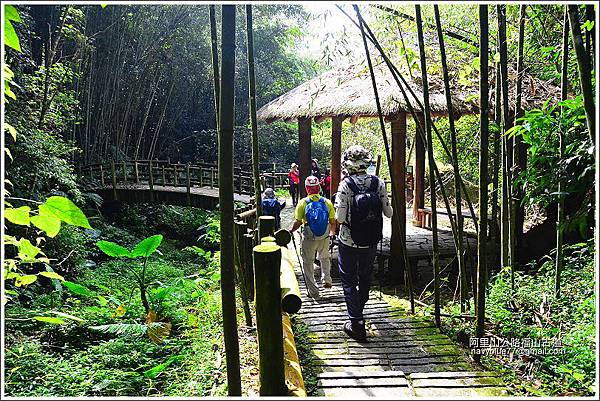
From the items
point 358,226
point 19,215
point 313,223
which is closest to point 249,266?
point 313,223

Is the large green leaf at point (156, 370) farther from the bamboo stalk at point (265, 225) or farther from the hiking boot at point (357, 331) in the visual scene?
the hiking boot at point (357, 331)

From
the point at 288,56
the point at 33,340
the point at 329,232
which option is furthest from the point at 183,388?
the point at 288,56

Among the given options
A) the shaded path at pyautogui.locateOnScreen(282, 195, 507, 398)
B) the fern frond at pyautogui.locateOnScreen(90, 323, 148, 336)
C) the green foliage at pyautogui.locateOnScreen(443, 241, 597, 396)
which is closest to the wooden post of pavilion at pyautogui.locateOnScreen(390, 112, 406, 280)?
the green foliage at pyautogui.locateOnScreen(443, 241, 597, 396)

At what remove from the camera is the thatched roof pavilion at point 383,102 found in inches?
201

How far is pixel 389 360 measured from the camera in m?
2.63

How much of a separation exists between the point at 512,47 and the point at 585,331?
11.1ft

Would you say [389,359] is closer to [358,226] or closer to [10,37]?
[358,226]

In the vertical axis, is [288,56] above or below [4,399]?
above

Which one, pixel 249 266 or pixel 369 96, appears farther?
pixel 369 96

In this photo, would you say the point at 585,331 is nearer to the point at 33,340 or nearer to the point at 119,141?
the point at 33,340

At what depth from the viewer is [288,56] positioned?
17938mm

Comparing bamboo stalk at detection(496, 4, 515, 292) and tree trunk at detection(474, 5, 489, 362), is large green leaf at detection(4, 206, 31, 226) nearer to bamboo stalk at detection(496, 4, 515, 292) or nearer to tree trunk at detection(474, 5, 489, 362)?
tree trunk at detection(474, 5, 489, 362)

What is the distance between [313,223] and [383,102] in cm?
205

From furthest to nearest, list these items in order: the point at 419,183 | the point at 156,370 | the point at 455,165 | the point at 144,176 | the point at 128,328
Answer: the point at 144,176 < the point at 419,183 < the point at 128,328 < the point at 156,370 < the point at 455,165
